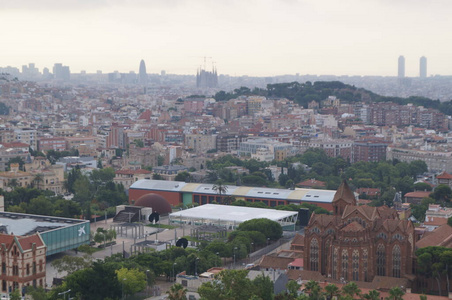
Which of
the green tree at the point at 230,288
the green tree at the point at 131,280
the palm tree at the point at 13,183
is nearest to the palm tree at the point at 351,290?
the green tree at the point at 230,288

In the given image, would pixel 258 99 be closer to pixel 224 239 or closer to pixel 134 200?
pixel 134 200

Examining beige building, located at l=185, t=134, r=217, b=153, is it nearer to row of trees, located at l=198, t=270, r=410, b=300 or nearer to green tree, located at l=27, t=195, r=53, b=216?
green tree, located at l=27, t=195, r=53, b=216

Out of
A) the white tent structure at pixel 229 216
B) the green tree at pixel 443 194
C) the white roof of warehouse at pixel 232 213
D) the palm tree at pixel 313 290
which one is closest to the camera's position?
the palm tree at pixel 313 290

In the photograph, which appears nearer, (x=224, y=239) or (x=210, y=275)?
(x=210, y=275)

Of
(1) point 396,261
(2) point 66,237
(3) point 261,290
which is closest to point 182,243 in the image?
(2) point 66,237

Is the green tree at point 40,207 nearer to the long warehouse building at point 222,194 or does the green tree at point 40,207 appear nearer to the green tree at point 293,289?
the long warehouse building at point 222,194

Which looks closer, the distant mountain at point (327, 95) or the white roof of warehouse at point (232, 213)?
the white roof of warehouse at point (232, 213)

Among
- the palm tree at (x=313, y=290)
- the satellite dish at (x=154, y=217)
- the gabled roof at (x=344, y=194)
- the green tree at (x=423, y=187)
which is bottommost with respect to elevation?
the satellite dish at (x=154, y=217)

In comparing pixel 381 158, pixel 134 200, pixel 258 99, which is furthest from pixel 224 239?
pixel 258 99

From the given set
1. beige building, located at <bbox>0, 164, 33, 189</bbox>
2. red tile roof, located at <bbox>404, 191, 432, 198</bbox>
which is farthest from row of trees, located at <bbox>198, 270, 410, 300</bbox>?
beige building, located at <bbox>0, 164, 33, 189</bbox>
